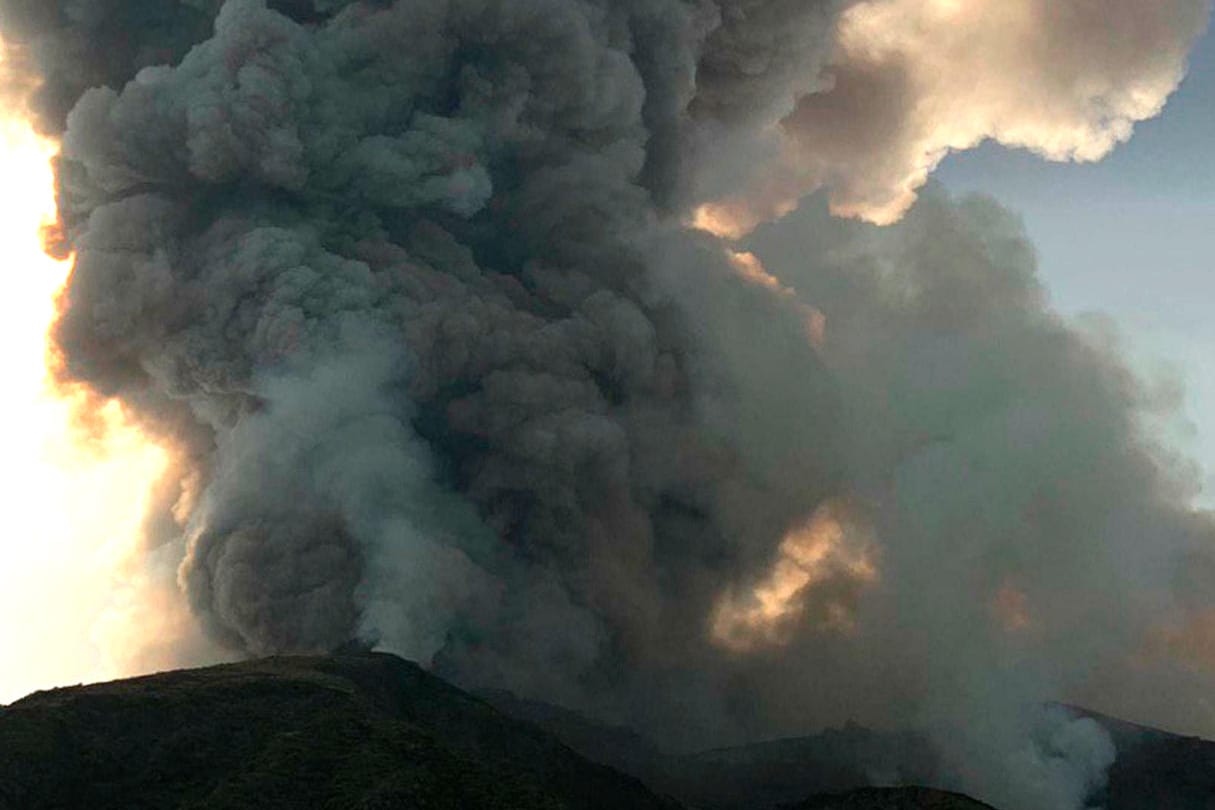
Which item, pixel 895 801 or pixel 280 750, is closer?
pixel 280 750

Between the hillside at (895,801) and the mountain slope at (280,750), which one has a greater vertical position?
the hillside at (895,801)

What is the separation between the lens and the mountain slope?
4122cm

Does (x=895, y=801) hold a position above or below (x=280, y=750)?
above

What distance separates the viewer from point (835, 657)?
80.9 meters

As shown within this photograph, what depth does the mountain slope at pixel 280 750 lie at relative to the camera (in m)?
41.2

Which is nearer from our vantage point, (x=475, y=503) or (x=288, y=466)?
(x=288, y=466)

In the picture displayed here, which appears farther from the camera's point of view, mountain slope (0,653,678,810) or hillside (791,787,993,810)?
hillside (791,787,993,810)

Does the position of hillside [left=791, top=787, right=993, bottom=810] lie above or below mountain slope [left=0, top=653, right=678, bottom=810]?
above

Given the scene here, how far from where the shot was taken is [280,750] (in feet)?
147

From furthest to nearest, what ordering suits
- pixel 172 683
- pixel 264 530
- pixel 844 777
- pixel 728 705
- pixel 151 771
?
pixel 728 705 → pixel 844 777 → pixel 264 530 → pixel 172 683 → pixel 151 771

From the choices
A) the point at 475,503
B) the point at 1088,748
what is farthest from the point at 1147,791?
the point at 475,503

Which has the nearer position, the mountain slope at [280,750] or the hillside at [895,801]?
the mountain slope at [280,750]

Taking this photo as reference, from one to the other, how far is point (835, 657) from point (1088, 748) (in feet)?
60.6

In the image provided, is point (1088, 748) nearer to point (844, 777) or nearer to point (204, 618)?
point (844, 777)
